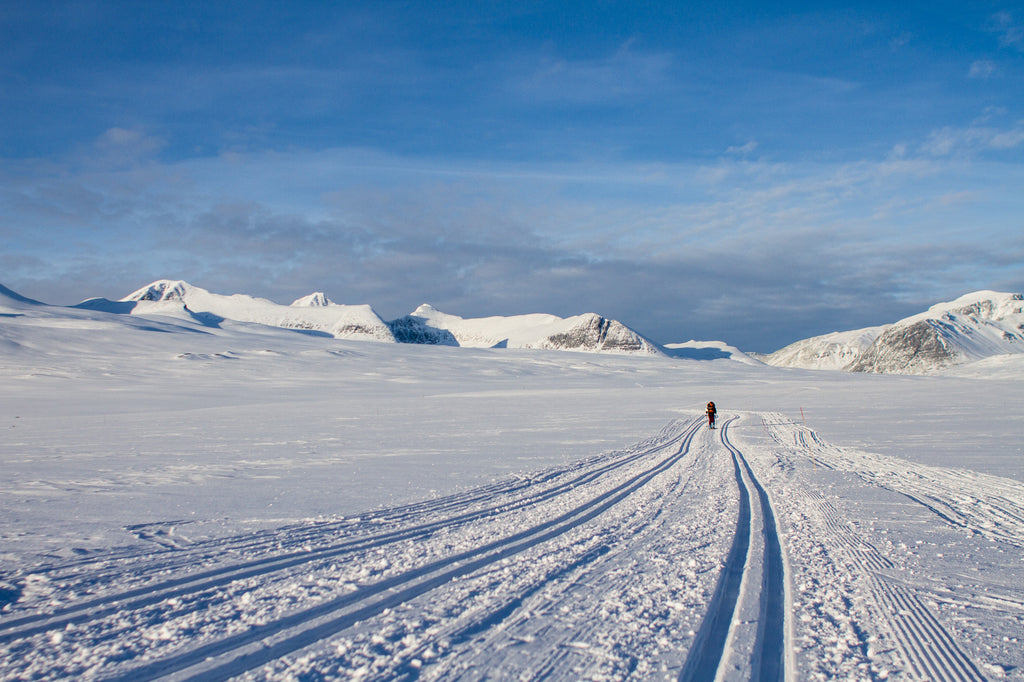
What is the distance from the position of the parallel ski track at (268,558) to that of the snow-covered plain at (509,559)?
0.03 m

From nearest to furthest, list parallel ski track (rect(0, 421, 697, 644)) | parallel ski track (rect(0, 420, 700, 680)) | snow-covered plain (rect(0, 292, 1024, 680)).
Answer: parallel ski track (rect(0, 420, 700, 680)) → snow-covered plain (rect(0, 292, 1024, 680)) → parallel ski track (rect(0, 421, 697, 644))

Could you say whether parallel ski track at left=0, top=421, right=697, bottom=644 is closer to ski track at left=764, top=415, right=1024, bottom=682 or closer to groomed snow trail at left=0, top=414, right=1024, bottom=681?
groomed snow trail at left=0, top=414, right=1024, bottom=681

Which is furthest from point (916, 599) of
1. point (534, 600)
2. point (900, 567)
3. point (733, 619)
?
point (534, 600)

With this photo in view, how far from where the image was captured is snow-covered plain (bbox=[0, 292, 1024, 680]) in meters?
3.78

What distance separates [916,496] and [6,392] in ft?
159

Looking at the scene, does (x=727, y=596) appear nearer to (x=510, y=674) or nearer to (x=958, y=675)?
(x=958, y=675)

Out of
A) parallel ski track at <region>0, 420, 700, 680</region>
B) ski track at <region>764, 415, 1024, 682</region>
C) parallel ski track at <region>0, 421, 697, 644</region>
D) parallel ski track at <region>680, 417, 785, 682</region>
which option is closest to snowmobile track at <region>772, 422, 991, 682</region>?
ski track at <region>764, 415, 1024, 682</region>

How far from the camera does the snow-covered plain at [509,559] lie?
378cm

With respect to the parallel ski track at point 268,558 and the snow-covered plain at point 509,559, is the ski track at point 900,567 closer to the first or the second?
the snow-covered plain at point 509,559

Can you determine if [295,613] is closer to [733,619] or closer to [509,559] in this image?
[509,559]

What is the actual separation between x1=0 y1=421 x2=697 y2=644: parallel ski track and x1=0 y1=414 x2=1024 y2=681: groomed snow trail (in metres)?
0.03

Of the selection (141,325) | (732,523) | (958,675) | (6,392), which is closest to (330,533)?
(732,523)

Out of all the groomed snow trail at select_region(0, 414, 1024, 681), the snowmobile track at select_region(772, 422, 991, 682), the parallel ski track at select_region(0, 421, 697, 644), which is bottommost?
the parallel ski track at select_region(0, 421, 697, 644)

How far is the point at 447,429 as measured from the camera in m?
20.5
